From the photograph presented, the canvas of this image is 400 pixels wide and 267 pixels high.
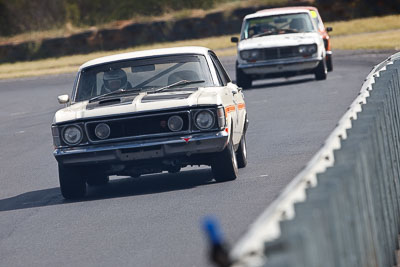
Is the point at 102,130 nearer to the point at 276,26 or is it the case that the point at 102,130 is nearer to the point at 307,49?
the point at 307,49

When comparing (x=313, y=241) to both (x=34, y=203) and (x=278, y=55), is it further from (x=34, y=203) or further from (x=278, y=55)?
A: (x=278, y=55)

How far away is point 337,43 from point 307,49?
53.7ft

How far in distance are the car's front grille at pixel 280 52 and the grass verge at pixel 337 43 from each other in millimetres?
10998

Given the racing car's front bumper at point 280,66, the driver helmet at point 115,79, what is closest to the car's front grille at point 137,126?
the driver helmet at point 115,79

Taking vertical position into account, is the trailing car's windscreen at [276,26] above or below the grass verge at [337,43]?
above

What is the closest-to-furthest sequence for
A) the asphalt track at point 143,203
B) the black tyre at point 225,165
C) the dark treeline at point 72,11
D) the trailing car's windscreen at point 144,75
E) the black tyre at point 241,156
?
the asphalt track at point 143,203, the black tyre at point 225,165, the trailing car's windscreen at point 144,75, the black tyre at point 241,156, the dark treeline at point 72,11

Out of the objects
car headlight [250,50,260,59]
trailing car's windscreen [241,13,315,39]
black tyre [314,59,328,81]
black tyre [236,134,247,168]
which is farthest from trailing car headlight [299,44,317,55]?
black tyre [236,134,247,168]

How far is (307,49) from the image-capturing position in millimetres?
26406

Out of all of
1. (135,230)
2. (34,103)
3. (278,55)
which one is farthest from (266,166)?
(34,103)

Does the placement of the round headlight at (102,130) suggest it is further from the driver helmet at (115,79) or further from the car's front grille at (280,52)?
the car's front grille at (280,52)

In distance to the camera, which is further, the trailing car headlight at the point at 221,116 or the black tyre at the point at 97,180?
the black tyre at the point at 97,180

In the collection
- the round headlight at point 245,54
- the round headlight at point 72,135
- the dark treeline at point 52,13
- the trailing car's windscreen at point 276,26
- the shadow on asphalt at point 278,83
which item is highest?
the round headlight at point 72,135

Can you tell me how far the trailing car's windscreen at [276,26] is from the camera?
88.9ft

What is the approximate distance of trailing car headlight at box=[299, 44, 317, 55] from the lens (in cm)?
2636
